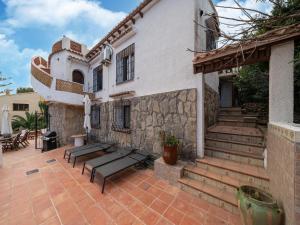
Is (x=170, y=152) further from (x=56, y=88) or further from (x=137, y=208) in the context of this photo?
(x=56, y=88)

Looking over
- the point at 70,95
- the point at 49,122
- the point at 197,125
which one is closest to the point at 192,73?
the point at 197,125

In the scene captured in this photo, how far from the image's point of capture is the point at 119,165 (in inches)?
169

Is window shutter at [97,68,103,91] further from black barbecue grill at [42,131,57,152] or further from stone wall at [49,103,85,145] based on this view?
black barbecue grill at [42,131,57,152]

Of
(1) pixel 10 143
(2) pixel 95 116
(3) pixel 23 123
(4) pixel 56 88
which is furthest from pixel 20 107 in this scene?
(2) pixel 95 116

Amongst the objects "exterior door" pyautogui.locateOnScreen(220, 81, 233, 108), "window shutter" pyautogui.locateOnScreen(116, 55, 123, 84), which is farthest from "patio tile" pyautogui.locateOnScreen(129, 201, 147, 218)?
"exterior door" pyautogui.locateOnScreen(220, 81, 233, 108)

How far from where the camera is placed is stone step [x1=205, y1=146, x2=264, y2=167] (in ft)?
11.5

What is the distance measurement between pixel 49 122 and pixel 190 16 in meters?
13.1

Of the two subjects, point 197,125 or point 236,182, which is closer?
point 236,182

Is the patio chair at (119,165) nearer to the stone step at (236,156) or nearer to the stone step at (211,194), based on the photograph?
the stone step at (211,194)

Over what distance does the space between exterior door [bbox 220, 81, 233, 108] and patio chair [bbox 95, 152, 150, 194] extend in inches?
363

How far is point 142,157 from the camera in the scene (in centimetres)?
498


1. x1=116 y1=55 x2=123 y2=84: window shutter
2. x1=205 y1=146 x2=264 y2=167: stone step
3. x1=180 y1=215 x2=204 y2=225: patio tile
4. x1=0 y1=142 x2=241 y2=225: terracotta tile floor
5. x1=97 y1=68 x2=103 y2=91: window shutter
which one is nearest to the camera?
x1=180 y1=215 x2=204 y2=225: patio tile

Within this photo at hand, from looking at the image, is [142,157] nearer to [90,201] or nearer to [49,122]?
[90,201]

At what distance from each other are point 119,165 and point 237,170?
3.44m
